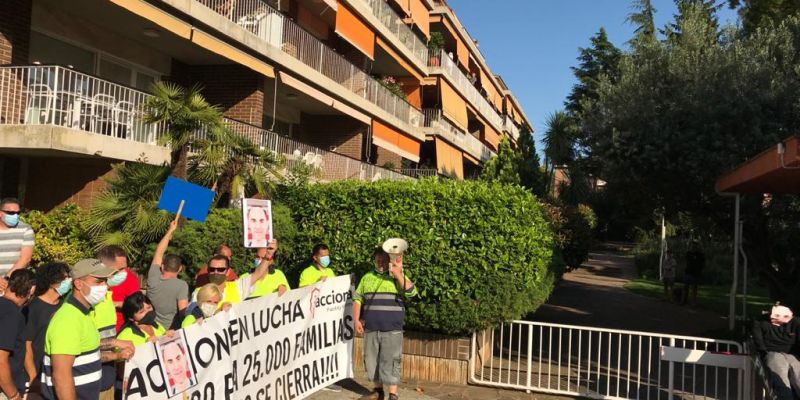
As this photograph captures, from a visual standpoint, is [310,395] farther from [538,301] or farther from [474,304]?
[538,301]

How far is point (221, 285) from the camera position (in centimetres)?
584

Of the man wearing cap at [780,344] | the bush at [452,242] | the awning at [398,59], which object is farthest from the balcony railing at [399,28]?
the man wearing cap at [780,344]

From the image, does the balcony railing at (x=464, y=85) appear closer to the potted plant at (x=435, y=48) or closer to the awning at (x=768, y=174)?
the potted plant at (x=435, y=48)

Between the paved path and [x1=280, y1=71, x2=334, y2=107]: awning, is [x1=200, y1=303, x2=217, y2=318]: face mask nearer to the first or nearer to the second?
the paved path

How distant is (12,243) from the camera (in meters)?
6.16

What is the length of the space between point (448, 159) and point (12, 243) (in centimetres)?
2552

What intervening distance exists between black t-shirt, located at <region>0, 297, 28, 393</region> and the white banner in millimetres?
932

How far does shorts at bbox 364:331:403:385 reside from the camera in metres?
6.73

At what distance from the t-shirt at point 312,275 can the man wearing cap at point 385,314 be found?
25.6 inches

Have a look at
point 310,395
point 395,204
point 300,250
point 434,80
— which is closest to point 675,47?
point 395,204

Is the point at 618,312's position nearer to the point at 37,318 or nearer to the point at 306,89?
the point at 306,89

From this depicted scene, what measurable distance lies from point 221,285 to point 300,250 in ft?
10.8

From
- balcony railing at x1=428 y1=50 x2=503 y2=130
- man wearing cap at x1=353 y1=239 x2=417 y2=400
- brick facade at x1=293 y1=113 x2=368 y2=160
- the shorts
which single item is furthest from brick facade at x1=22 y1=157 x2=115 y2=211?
balcony railing at x1=428 y1=50 x2=503 y2=130

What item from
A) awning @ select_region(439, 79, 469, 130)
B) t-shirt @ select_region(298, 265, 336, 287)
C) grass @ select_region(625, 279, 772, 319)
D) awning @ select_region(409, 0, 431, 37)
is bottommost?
grass @ select_region(625, 279, 772, 319)
